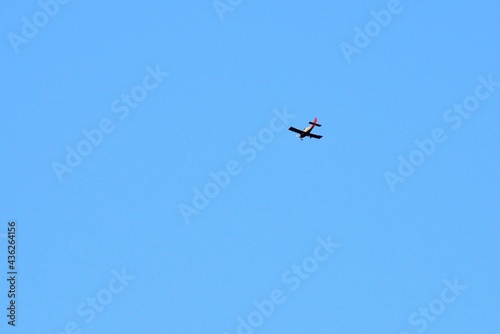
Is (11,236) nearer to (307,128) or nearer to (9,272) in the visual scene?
(9,272)

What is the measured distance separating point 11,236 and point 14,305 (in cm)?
606

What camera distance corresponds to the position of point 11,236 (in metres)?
79.5

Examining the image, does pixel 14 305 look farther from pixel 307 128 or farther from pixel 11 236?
pixel 307 128

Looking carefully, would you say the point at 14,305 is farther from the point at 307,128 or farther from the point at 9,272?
the point at 307,128

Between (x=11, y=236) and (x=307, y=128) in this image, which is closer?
(x=11, y=236)

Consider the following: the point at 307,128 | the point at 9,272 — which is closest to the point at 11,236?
the point at 9,272

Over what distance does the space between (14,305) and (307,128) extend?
40077mm

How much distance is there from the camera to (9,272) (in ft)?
261

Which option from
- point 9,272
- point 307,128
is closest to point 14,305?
point 9,272

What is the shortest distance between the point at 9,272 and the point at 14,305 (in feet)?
9.60

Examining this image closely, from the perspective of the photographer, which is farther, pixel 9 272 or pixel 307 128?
pixel 307 128

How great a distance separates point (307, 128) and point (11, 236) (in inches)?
1497

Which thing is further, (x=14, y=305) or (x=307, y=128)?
(x=307, y=128)

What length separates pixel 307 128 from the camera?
103 metres
